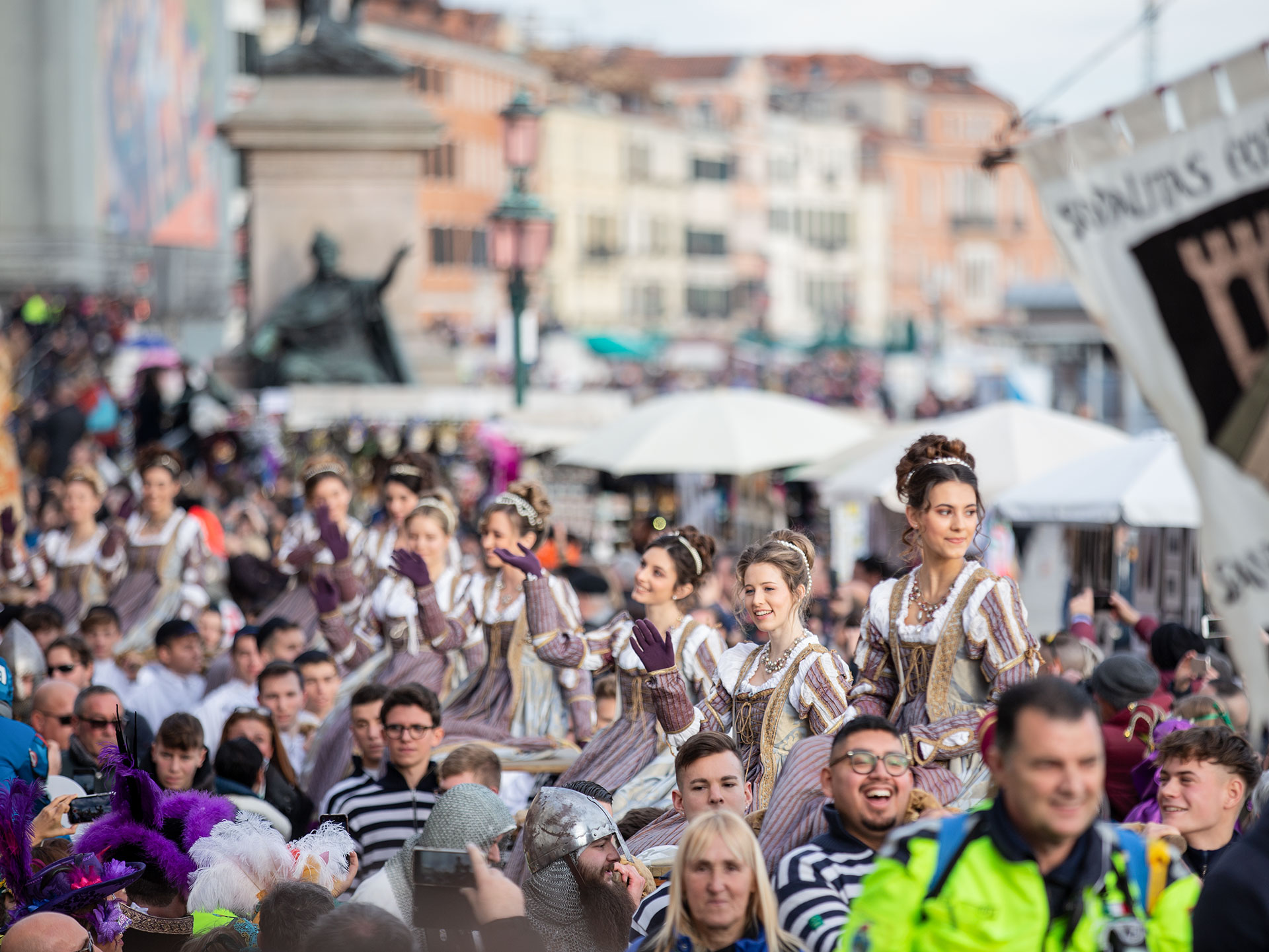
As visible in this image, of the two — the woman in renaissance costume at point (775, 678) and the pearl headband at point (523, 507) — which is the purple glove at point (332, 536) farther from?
the woman in renaissance costume at point (775, 678)

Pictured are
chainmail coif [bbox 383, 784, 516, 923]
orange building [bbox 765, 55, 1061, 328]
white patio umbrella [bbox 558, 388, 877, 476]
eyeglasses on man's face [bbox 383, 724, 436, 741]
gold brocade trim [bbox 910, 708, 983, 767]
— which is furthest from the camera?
orange building [bbox 765, 55, 1061, 328]

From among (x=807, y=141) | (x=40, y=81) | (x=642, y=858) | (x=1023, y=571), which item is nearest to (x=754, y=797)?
(x=642, y=858)

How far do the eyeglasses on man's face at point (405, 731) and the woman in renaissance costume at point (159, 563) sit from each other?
5035mm

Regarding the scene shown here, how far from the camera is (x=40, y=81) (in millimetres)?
42656

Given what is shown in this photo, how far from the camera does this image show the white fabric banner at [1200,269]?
13.0 feet

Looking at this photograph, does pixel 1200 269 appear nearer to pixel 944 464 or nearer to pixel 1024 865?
pixel 1024 865

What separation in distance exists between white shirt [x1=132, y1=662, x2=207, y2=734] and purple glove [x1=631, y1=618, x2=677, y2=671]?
393cm

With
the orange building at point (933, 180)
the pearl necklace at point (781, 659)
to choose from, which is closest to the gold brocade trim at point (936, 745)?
the pearl necklace at point (781, 659)

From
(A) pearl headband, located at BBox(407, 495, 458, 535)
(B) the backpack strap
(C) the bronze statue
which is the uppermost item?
(C) the bronze statue

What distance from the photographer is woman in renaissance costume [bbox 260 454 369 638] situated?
33.9 ft

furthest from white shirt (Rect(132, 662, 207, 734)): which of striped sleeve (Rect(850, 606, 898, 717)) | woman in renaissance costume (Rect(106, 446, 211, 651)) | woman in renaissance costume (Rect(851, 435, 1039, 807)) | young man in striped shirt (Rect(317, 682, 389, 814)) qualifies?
woman in renaissance costume (Rect(851, 435, 1039, 807))

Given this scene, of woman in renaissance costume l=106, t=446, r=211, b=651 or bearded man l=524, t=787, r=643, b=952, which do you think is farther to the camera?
woman in renaissance costume l=106, t=446, r=211, b=651

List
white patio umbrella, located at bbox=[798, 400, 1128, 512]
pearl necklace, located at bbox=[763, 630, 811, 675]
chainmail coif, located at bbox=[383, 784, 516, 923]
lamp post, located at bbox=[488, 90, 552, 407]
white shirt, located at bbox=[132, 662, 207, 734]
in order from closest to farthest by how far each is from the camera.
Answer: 1. chainmail coif, located at bbox=[383, 784, 516, 923]
2. pearl necklace, located at bbox=[763, 630, 811, 675]
3. white shirt, located at bbox=[132, 662, 207, 734]
4. white patio umbrella, located at bbox=[798, 400, 1128, 512]
5. lamp post, located at bbox=[488, 90, 552, 407]

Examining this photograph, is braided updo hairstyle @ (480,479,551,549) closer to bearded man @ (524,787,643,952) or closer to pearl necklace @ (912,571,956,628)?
pearl necklace @ (912,571,956,628)
